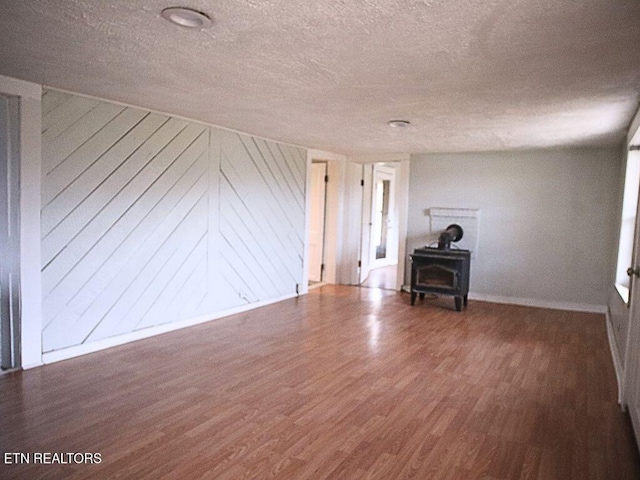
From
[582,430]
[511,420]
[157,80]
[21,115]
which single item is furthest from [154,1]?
[582,430]

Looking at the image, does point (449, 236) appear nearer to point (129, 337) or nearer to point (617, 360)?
point (617, 360)

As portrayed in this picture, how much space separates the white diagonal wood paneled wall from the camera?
3.60 m

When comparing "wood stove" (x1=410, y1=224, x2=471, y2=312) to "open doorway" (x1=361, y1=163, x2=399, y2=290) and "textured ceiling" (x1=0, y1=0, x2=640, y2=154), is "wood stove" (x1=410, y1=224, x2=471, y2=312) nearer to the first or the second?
"textured ceiling" (x1=0, y1=0, x2=640, y2=154)

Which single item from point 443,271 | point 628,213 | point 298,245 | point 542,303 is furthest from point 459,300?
point 298,245

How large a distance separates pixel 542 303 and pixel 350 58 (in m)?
4.94

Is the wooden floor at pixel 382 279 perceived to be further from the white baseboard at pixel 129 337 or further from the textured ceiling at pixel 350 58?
the textured ceiling at pixel 350 58

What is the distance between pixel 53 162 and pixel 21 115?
0.39 metres

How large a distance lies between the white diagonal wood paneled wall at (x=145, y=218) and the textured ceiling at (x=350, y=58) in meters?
0.37

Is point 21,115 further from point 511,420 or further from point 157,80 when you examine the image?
point 511,420

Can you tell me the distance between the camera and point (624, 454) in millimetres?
2439

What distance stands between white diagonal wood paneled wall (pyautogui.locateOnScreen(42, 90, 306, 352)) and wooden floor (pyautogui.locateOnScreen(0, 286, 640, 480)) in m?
0.39

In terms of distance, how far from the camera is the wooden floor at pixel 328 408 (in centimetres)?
228

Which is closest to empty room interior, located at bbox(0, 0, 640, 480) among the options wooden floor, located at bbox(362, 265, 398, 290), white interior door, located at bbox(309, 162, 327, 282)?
white interior door, located at bbox(309, 162, 327, 282)

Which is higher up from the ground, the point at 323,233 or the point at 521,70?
the point at 521,70
